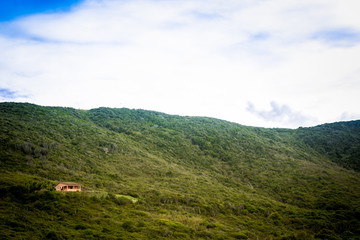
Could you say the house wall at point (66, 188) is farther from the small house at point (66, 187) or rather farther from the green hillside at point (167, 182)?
the green hillside at point (167, 182)

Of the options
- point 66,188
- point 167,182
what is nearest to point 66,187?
point 66,188

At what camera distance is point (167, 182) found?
38156 millimetres

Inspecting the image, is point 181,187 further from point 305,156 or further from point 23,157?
point 305,156

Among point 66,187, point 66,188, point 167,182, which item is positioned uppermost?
point 66,187

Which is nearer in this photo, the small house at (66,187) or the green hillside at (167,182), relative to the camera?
the green hillside at (167,182)

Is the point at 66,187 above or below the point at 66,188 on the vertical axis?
above

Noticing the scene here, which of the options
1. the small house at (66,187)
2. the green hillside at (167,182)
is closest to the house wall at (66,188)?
the small house at (66,187)

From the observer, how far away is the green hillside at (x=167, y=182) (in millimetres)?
18000

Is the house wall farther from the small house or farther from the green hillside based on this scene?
the green hillside

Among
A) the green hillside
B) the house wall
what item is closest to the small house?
the house wall

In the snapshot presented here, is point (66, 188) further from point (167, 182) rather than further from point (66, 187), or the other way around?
point (167, 182)

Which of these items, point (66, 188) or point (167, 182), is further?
point (167, 182)

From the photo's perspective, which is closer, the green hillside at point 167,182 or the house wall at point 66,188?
the green hillside at point 167,182

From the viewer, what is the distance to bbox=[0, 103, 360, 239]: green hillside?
18000 mm
